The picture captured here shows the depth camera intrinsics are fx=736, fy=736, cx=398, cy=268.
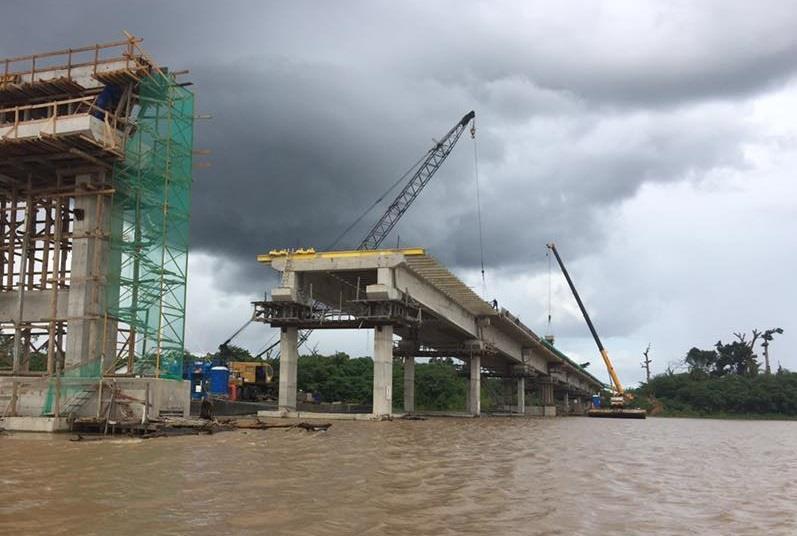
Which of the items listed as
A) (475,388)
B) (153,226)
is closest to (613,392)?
(475,388)

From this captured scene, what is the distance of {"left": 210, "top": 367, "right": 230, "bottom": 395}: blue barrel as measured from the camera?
5147cm

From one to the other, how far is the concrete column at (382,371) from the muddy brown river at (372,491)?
21998 millimetres

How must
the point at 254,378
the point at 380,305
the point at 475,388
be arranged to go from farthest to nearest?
the point at 475,388 < the point at 254,378 < the point at 380,305

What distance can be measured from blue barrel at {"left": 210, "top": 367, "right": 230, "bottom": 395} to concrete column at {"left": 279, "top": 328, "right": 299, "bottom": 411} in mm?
6228

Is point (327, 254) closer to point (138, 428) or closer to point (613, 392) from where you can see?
point (138, 428)

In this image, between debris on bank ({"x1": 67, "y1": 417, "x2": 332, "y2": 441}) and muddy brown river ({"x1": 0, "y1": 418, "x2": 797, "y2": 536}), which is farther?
debris on bank ({"x1": 67, "y1": 417, "x2": 332, "y2": 441})

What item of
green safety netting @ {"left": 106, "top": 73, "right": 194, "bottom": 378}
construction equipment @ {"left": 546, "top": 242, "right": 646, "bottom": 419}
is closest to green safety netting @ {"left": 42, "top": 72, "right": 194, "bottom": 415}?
green safety netting @ {"left": 106, "top": 73, "right": 194, "bottom": 378}

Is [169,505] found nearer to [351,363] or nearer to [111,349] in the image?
[111,349]

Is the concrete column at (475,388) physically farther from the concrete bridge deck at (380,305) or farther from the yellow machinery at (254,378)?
the yellow machinery at (254,378)

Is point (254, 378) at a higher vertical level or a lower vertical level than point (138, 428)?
higher

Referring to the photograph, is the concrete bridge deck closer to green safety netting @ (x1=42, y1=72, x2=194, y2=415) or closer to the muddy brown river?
green safety netting @ (x1=42, y1=72, x2=194, y2=415)

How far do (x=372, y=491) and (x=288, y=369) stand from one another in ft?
117

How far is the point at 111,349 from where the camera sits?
3716 cm

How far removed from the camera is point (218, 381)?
170ft
